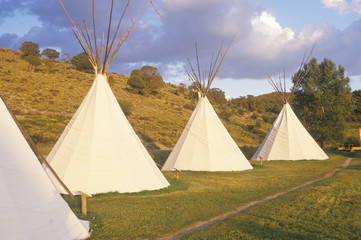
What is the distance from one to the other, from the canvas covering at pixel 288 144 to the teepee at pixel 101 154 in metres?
10.3

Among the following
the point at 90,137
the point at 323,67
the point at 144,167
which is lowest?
the point at 144,167

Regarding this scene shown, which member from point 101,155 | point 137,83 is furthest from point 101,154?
point 137,83

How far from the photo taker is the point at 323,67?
25250 mm

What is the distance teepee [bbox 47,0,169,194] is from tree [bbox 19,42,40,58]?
126 ft

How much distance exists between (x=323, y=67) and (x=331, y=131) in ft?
18.5

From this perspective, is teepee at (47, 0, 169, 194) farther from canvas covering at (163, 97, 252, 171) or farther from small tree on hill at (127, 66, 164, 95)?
small tree on hill at (127, 66, 164, 95)

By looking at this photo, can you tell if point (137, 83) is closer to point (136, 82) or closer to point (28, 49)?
point (136, 82)

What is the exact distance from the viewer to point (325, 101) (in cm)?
2378

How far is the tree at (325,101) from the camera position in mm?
23234

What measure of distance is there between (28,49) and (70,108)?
20.9 m

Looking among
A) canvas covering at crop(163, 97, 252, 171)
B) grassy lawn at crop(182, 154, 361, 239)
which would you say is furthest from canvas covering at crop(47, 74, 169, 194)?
canvas covering at crop(163, 97, 252, 171)

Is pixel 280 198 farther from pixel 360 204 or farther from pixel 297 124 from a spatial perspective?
pixel 297 124

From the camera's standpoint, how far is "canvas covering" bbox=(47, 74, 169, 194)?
23.7ft

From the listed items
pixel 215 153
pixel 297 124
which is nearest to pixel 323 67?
pixel 297 124
